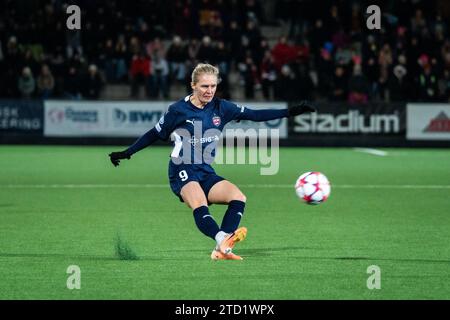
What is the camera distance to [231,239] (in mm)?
9977

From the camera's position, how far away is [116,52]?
30.2 meters

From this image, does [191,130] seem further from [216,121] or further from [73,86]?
[73,86]

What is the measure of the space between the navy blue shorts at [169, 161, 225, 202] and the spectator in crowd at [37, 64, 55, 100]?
1918cm

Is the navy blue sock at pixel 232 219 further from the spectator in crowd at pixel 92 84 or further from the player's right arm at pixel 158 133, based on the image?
the spectator in crowd at pixel 92 84

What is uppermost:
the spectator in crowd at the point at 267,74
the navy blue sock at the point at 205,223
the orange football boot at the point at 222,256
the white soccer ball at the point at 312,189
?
the spectator in crowd at the point at 267,74

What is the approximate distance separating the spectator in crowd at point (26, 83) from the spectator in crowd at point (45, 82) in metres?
0.19

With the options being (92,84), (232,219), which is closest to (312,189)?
(232,219)

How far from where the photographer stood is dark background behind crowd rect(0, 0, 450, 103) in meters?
29.1

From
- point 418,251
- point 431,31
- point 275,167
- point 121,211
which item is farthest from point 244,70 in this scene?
point 418,251

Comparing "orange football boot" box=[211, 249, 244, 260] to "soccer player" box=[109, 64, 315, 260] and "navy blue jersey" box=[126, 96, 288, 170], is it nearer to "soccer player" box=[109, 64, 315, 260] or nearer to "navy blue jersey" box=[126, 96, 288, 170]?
Answer: "soccer player" box=[109, 64, 315, 260]

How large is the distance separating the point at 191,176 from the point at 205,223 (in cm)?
54

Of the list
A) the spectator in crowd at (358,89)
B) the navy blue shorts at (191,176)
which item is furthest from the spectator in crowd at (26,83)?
the navy blue shorts at (191,176)

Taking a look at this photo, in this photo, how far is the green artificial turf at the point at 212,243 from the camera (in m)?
8.76

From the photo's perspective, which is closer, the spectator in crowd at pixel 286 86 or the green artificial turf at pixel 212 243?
the green artificial turf at pixel 212 243
